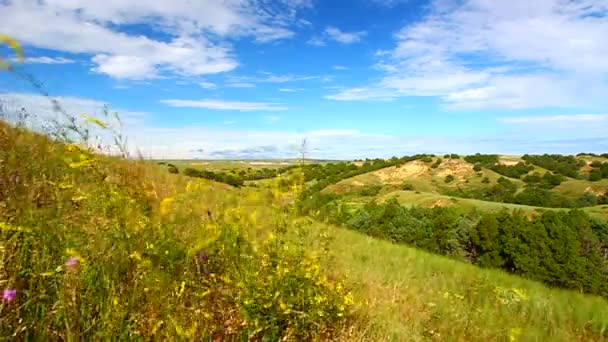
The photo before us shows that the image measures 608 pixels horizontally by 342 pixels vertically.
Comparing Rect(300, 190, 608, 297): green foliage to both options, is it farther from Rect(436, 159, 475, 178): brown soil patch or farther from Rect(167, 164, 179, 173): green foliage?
Rect(436, 159, 475, 178): brown soil patch

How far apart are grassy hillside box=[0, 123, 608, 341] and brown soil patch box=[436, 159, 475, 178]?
113 meters

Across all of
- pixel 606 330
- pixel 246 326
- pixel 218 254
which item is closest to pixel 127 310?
pixel 246 326

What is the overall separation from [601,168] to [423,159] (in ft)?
147

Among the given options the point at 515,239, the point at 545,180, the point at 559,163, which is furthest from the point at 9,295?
the point at 559,163

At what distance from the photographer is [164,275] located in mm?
2920

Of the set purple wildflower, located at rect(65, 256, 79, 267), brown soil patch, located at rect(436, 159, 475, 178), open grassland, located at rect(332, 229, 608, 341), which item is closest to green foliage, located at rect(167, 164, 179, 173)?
open grassland, located at rect(332, 229, 608, 341)

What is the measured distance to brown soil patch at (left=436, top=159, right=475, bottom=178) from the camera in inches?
4377

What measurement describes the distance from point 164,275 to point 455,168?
120 meters

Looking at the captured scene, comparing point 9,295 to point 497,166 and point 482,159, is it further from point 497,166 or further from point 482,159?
point 482,159

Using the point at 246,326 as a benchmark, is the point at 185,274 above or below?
above

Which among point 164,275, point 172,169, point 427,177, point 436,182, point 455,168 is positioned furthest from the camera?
point 455,168

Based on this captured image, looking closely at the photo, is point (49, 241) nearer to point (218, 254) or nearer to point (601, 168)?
point (218, 254)

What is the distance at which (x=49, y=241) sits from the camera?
9.33ft

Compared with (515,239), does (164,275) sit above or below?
above
